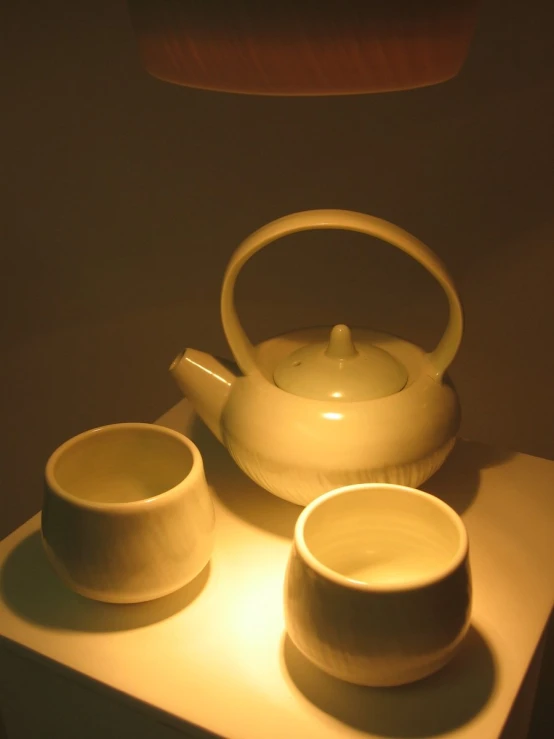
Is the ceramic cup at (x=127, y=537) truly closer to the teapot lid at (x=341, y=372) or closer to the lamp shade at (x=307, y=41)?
the teapot lid at (x=341, y=372)

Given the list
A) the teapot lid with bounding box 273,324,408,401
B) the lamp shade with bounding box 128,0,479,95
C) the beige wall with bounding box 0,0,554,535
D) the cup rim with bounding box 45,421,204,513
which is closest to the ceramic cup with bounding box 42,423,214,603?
the cup rim with bounding box 45,421,204,513

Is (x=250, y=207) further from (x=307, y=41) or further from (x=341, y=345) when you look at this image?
(x=307, y=41)

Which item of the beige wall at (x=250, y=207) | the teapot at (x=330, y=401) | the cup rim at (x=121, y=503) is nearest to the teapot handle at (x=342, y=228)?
the teapot at (x=330, y=401)

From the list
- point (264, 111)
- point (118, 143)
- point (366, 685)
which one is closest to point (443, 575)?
point (366, 685)

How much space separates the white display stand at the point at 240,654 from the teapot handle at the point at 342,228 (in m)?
0.13

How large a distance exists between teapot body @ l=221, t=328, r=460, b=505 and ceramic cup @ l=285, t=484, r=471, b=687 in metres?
0.06

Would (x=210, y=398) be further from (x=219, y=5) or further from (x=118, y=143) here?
(x=118, y=143)

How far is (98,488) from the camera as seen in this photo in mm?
667

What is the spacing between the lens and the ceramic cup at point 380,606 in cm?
48

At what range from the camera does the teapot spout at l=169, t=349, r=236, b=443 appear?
0.71 meters

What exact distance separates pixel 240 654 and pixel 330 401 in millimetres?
208

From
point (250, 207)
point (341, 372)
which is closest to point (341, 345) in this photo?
point (341, 372)

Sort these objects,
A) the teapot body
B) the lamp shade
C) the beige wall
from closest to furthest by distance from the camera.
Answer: the lamp shade, the teapot body, the beige wall

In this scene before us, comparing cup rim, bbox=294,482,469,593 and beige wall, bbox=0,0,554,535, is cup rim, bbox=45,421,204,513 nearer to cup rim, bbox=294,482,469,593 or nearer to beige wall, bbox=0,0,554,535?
cup rim, bbox=294,482,469,593
